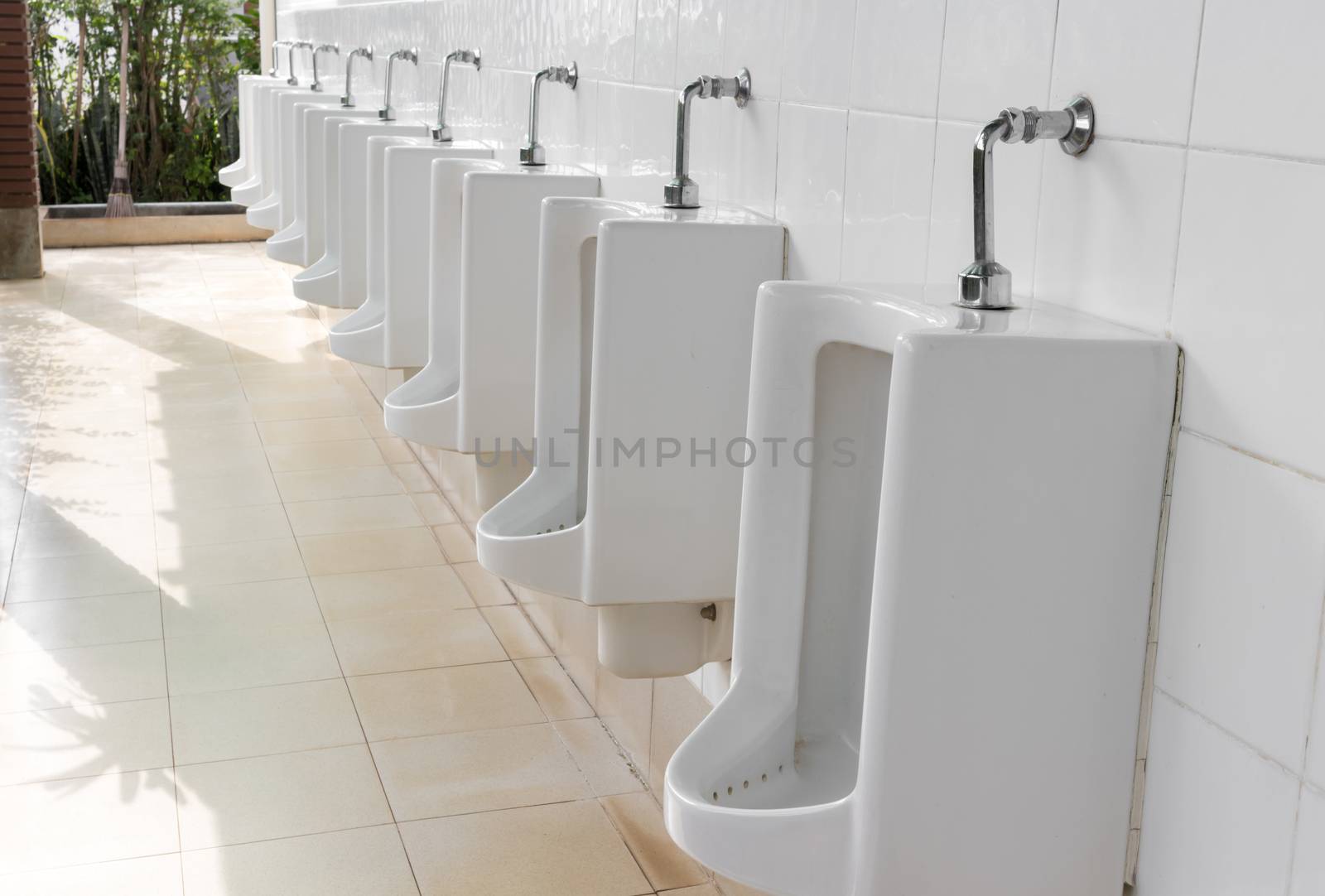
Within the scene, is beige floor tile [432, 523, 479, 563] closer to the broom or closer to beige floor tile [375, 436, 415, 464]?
beige floor tile [375, 436, 415, 464]

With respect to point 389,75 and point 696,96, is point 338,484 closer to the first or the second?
point 389,75

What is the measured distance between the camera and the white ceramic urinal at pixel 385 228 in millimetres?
2625

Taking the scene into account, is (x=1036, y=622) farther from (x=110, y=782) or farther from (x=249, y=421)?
(x=249, y=421)

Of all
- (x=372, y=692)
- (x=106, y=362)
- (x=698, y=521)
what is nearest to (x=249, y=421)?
(x=106, y=362)

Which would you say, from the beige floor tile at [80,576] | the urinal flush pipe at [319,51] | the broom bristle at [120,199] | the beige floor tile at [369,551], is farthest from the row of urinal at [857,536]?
the broom bristle at [120,199]

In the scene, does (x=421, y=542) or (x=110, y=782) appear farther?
(x=421, y=542)

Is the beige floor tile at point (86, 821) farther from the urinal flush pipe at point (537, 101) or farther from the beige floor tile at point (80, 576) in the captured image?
the urinal flush pipe at point (537, 101)

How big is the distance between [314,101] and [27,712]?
2539mm

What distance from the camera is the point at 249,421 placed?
14.7 feet

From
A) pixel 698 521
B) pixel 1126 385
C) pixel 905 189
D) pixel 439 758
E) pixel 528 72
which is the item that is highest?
pixel 528 72

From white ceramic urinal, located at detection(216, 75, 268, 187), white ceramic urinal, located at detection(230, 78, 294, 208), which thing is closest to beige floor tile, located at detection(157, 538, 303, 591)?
white ceramic urinal, located at detection(230, 78, 294, 208)

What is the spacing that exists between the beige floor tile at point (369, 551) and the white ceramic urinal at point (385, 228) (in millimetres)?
610

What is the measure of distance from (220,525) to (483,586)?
2.70 ft

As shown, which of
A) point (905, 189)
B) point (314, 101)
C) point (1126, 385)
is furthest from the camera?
point (314, 101)
